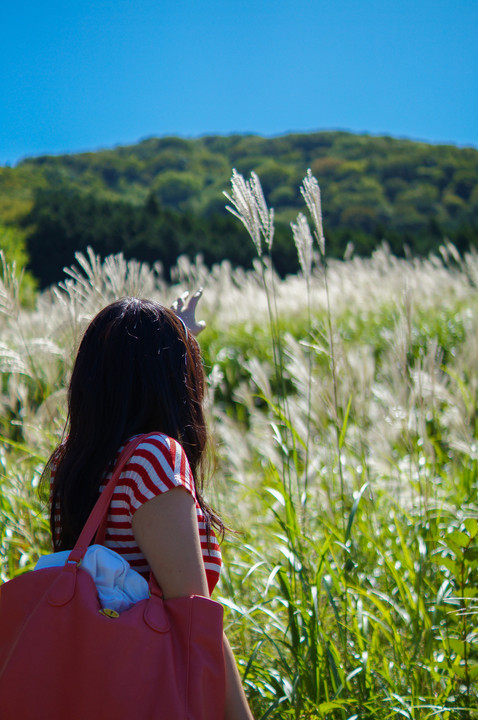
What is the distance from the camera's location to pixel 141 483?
1.24m

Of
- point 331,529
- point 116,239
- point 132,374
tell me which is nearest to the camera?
point 132,374

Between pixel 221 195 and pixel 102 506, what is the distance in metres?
57.0

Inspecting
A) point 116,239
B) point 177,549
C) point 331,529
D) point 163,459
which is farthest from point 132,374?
point 116,239

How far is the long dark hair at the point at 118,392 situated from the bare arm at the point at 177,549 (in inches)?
8.3

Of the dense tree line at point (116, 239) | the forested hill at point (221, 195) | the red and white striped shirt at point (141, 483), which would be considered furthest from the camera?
the forested hill at point (221, 195)

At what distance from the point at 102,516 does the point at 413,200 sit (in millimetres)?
52999

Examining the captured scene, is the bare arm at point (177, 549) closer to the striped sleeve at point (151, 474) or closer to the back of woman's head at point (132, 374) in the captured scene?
the striped sleeve at point (151, 474)

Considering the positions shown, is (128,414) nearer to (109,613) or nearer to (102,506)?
(102,506)

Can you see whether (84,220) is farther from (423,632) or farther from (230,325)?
(423,632)

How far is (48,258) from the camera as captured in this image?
2933 centimetres

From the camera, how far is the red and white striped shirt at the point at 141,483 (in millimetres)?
1233

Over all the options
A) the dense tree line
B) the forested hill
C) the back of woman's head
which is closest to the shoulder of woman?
the back of woman's head

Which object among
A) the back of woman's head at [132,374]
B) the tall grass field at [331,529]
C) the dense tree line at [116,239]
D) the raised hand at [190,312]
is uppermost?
the dense tree line at [116,239]

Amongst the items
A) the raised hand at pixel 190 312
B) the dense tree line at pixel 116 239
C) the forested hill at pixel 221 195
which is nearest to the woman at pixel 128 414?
the raised hand at pixel 190 312
